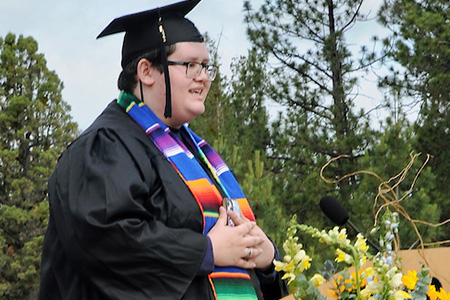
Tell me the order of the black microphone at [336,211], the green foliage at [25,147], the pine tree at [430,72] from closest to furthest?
1. the black microphone at [336,211]
2. the pine tree at [430,72]
3. the green foliage at [25,147]

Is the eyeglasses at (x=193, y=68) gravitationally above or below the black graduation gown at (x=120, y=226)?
above

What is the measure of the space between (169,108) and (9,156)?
61.5ft

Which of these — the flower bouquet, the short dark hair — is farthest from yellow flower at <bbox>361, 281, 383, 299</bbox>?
the short dark hair

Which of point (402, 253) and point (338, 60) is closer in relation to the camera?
point (402, 253)

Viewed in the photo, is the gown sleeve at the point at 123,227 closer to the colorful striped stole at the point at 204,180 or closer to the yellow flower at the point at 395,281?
the colorful striped stole at the point at 204,180

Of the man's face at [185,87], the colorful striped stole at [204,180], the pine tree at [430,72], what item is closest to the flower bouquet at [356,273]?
the colorful striped stole at [204,180]

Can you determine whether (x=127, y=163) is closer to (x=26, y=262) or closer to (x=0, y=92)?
(x=26, y=262)

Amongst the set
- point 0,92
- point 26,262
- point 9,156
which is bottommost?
point 26,262

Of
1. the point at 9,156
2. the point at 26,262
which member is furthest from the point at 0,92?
the point at 26,262

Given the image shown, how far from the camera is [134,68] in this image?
2814 millimetres

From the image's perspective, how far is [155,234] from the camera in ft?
7.69

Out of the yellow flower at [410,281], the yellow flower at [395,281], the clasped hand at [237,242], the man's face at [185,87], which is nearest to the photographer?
the yellow flower at [395,281]

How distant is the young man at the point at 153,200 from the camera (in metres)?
2.34

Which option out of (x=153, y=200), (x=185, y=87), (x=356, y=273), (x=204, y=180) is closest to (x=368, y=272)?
(x=356, y=273)
